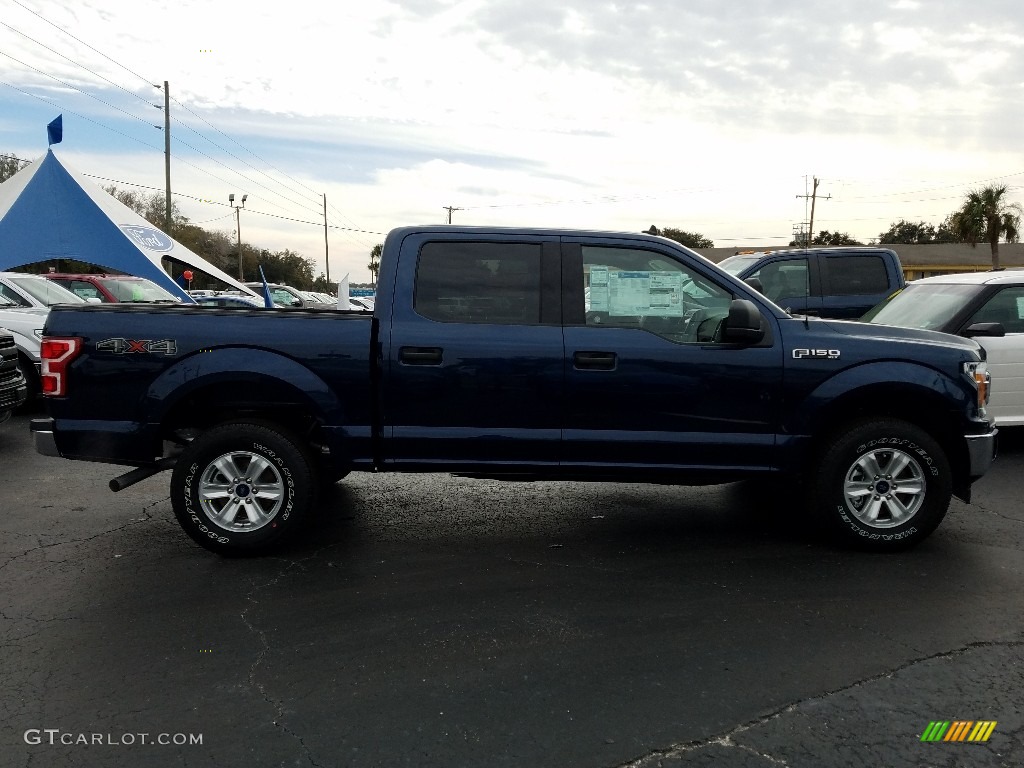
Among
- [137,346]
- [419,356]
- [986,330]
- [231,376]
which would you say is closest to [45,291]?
[137,346]

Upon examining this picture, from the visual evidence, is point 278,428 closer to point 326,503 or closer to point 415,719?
point 326,503

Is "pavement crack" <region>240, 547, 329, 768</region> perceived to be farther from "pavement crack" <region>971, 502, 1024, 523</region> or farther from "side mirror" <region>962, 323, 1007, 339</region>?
"side mirror" <region>962, 323, 1007, 339</region>

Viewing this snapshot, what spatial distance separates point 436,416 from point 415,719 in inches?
79.1

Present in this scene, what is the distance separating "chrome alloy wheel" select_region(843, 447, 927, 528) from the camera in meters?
4.81

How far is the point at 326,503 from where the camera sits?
19.8 ft

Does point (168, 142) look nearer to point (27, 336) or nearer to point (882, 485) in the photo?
point (27, 336)

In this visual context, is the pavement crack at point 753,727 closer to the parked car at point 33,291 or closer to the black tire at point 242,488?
the black tire at point 242,488

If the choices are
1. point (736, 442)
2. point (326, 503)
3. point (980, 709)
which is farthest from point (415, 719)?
point (326, 503)

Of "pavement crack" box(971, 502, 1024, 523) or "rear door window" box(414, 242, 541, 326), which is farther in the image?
"pavement crack" box(971, 502, 1024, 523)

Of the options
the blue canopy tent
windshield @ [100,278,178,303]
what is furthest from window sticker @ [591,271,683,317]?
the blue canopy tent

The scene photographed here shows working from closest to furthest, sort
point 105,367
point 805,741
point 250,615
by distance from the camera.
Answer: point 805,741 → point 250,615 → point 105,367

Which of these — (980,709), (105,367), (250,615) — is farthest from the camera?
(105,367)

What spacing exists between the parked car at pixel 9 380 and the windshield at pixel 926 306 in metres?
8.19

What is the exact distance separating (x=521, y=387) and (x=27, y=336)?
7.90m
